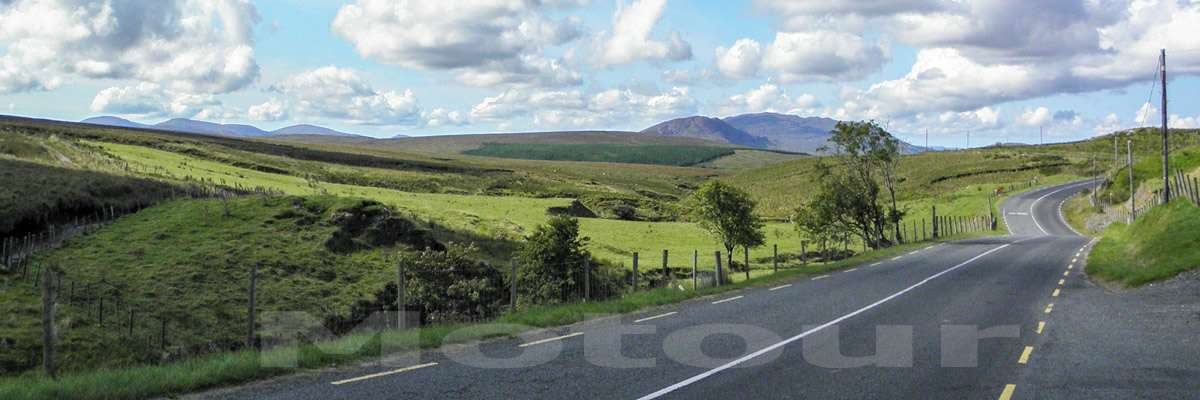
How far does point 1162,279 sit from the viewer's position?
84.3 feet

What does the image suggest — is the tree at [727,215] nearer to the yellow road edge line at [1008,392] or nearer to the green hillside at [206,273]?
the green hillside at [206,273]

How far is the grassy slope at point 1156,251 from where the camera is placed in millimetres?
26719

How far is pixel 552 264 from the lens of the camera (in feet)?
135

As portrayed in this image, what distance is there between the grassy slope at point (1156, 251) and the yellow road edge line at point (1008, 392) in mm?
17680

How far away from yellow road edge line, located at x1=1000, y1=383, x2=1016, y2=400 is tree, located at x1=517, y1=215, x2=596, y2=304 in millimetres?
26865

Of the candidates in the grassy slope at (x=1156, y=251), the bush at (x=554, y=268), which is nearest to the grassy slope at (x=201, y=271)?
the bush at (x=554, y=268)

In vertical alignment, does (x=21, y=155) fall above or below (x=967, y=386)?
above

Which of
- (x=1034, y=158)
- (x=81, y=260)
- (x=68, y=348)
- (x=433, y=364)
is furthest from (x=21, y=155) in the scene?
(x=1034, y=158)

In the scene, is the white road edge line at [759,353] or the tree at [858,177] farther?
the tree at [858,177]

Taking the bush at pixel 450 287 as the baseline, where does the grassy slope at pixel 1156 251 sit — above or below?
above

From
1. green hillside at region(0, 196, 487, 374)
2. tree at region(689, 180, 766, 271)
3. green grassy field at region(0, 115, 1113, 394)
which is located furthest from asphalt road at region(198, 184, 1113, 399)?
tree at region(689, 180, 766, 271)

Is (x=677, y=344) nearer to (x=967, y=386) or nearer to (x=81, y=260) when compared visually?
(x=967, y=386)

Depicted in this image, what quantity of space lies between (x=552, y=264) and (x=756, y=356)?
27.4 m

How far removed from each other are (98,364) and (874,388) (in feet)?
74.1
